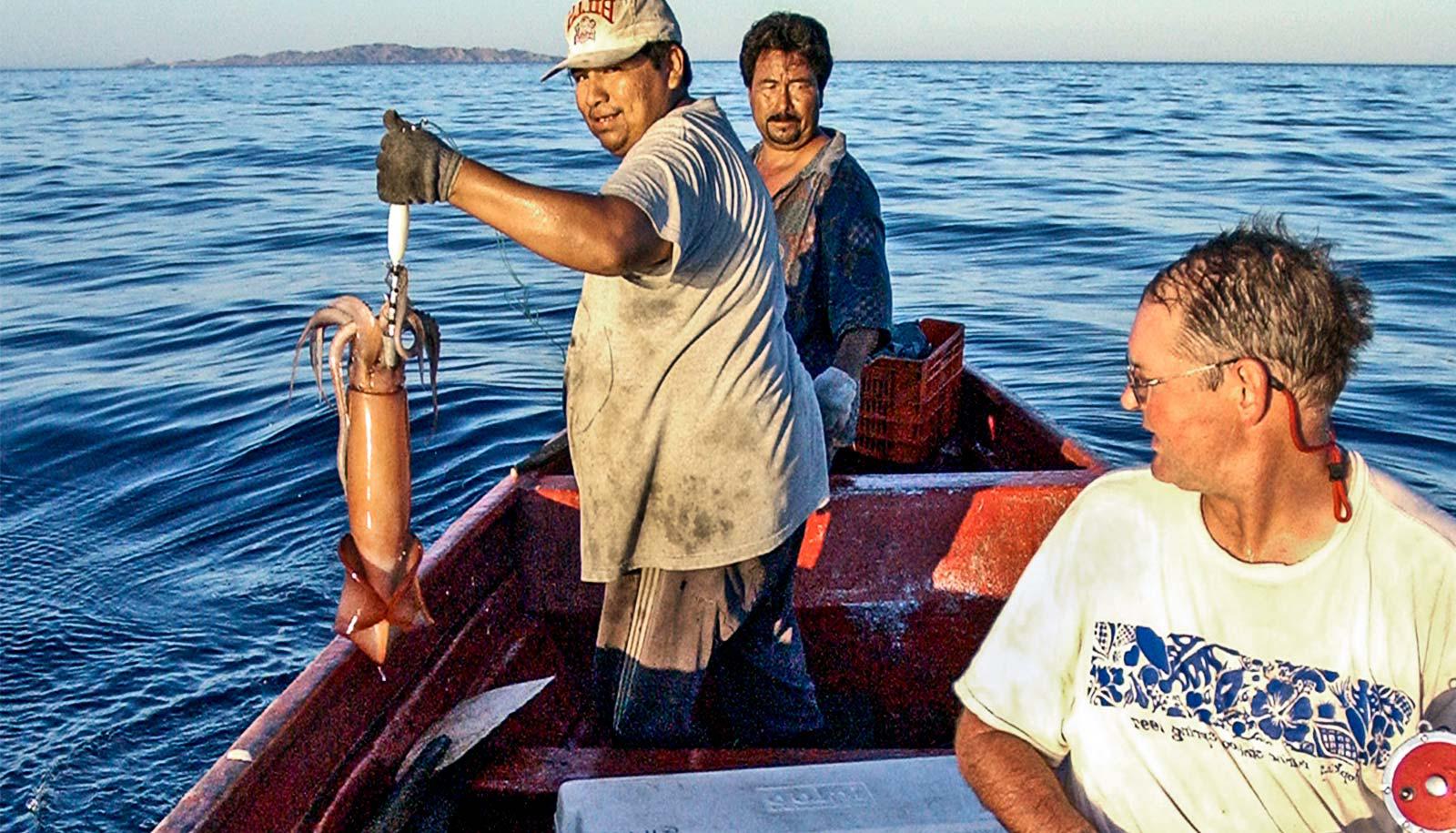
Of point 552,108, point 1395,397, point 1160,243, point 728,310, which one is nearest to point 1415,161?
point 1160,243

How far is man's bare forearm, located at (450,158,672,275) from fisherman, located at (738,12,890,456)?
219 cm

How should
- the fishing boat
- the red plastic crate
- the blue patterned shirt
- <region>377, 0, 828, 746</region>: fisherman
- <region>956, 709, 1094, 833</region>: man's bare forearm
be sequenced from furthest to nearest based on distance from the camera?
the red plastic crate
the blue patterned shirt
the fishing boat
<region>377, 0, 828, 746</region>: fisherman
<region>956, 709, 1094, 833</region>: man's bare forearm

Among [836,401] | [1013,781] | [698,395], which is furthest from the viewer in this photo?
[836,401]

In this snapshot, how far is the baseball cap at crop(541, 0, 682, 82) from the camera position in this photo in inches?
126

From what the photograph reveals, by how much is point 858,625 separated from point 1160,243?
557 inches

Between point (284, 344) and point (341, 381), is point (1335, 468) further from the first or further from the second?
point (284, 344)

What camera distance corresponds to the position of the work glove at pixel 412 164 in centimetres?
269

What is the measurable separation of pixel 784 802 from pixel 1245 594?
113 cm

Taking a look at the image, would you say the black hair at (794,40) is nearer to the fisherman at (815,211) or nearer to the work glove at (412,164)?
the fisherman at (815,211)

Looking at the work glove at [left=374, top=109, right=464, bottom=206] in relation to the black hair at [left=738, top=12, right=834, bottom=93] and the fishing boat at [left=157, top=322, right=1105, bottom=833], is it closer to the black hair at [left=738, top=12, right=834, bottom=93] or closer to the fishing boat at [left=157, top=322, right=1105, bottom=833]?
the fishing boat at [left=157, top=322, right=1105, bottom=833]

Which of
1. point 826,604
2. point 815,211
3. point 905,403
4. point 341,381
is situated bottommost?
point 826,604

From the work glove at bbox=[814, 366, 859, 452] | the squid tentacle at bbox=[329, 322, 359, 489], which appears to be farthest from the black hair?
the squid tentacle at bbox=[329, 322, 359, 489]

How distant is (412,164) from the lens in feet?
8.82

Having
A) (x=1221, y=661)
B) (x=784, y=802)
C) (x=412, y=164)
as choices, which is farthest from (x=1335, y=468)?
(x=412, y=164)
